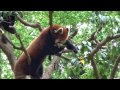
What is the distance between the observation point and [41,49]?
9.49ft

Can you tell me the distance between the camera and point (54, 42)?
9.78ft

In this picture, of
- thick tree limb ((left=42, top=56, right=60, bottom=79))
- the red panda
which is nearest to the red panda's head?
the red panda

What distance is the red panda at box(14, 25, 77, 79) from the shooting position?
103 inches

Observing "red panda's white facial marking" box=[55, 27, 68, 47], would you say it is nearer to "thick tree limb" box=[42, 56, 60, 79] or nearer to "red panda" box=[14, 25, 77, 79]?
"red panda" box=[14, 25, 77, 79]

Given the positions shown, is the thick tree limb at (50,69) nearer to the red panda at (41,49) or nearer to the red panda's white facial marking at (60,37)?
the red panda at (41,49)

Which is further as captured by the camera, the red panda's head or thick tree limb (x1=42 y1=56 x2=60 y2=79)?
the red panda's head

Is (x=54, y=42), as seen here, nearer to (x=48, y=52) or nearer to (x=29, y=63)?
(x=48, y=52)

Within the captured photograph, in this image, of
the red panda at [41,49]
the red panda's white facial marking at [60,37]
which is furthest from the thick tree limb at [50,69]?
the red panda's white facial marking at [60,37]

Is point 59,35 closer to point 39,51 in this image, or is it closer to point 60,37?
point 60,37

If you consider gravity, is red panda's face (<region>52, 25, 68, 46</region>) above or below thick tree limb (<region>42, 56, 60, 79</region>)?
above

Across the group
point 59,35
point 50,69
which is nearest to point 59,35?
point 59,35

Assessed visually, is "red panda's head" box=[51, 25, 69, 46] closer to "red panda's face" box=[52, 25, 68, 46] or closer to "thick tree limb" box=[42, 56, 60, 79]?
"red panda's face" box=[52, 25, 68, 46]
